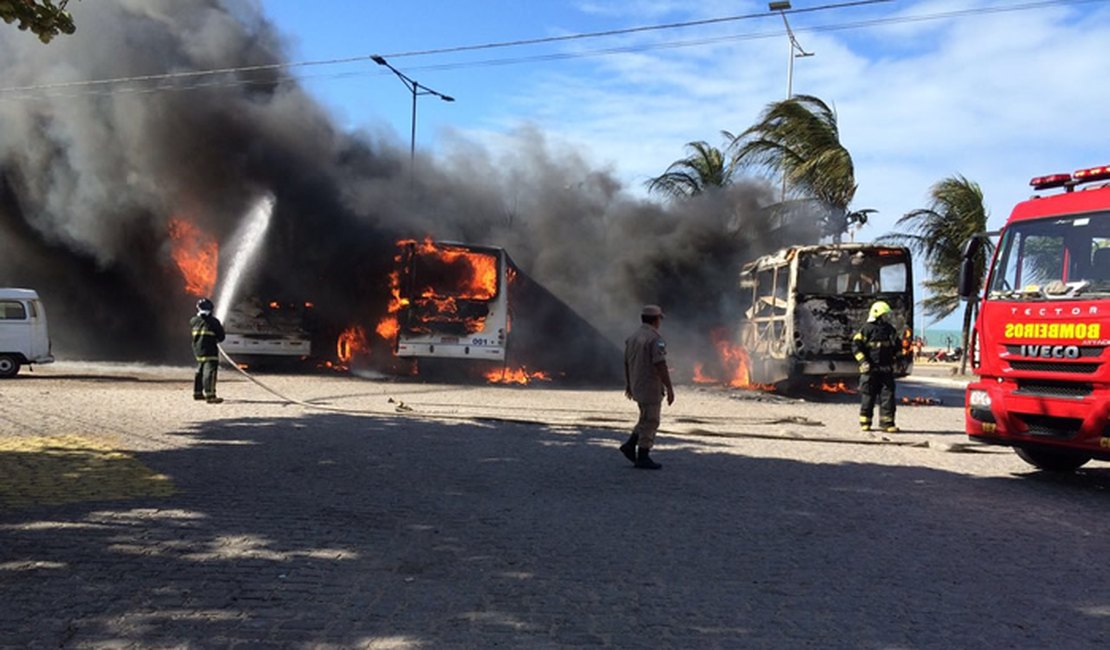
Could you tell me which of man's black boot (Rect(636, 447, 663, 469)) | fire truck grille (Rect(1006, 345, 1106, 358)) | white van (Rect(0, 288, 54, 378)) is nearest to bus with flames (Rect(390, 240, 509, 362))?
white van (Rect(0, 288, 54, 378))

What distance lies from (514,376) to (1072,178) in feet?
39.3

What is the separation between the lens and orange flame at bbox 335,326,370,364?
1780cm

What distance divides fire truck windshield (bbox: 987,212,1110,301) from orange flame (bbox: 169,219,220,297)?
55.9 feet

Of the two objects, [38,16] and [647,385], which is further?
[647,385]

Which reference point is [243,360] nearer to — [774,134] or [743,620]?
[774,134]

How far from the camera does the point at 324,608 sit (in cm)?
359

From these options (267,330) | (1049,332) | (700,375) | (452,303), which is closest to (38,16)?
(1049,332)

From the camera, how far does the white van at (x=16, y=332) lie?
1530 centimetres

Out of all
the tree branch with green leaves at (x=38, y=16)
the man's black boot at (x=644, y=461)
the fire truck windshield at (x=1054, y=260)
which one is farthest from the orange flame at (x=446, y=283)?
the fire truck windshield at (x=1054, y=260)

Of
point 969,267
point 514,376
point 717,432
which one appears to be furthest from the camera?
point 514,376

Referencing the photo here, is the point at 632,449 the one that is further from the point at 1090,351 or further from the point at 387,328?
the point at 387,328

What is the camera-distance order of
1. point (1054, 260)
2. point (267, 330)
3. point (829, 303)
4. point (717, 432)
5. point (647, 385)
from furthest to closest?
point (267, 330) → point (829, 303) → point (717, 432) → point (647, 385) → point (1054, 260)

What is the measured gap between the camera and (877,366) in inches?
403

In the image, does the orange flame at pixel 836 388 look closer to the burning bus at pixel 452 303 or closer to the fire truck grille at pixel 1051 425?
the burning bus at pixel 452 303
